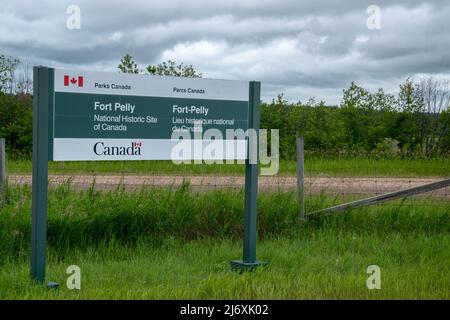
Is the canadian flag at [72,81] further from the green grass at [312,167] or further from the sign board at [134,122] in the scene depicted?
the green grass at [312,167]

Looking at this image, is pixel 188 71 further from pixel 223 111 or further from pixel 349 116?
pixel 223 111

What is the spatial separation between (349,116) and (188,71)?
6.66m

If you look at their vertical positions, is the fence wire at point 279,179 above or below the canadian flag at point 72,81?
below

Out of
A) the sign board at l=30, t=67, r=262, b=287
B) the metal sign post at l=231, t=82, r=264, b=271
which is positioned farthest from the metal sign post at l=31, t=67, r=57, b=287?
the metal sign post at l=231, t=82, r=264, b=271

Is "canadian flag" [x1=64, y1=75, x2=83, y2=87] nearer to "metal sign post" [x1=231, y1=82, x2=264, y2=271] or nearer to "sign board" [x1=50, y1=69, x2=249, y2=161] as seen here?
"sign board" [x1=50, y1=69, x2=249, y2=161]

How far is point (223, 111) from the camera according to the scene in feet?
25.7

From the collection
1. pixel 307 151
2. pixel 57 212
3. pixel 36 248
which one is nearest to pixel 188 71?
pixel 307 151

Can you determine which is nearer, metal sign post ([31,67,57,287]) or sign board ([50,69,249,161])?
metal sign post ([31,67,57,287])

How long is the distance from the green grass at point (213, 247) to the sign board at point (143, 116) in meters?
1.34

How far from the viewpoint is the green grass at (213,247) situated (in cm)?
643

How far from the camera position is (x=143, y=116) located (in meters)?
7.26

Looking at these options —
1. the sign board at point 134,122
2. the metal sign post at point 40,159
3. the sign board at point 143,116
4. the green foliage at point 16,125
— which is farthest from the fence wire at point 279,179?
the metal sign post at point 40,159

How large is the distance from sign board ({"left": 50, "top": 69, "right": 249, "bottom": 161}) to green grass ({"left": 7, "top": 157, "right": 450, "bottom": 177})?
975 cm

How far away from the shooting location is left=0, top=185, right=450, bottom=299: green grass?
6.43 meters
